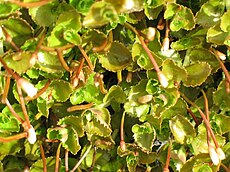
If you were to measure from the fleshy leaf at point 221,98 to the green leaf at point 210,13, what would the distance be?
11 centimetres

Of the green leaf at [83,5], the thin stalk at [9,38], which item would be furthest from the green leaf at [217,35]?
the thin stalk at [9,38]

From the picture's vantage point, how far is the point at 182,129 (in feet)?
2.99

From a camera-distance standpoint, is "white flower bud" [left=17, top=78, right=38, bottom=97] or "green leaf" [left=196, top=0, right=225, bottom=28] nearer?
"white flower bud" [left=17, top=78, right=38, bottom=97]

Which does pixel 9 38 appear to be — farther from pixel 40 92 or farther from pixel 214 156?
pixel 214 156

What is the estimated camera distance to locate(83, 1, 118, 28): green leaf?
28.9 inches

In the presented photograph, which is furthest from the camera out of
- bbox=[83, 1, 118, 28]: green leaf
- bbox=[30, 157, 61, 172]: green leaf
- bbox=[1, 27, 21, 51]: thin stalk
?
bbox=[30, 157, 61, 172]: green leaf

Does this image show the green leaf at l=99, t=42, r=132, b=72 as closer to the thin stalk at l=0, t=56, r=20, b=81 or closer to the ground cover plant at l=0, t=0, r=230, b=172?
the ground cover plant at l=0, t=0, r=230, b=172

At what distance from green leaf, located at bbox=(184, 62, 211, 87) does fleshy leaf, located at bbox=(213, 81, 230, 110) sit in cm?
5

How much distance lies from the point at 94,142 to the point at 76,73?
0.51ft

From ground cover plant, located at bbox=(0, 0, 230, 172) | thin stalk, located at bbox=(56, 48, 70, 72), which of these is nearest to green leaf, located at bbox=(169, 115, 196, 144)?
ground cover plant, located at bbox=(0, 0, 230, 172)

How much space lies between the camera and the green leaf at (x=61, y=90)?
2.88 feet

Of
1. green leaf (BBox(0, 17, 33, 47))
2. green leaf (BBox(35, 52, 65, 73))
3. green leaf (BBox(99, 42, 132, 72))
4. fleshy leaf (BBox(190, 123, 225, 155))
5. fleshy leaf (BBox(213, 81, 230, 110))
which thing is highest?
green leaf (BBox(0, 17, 33, 47))

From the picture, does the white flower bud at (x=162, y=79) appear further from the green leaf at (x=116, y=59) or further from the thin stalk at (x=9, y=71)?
the thin stalk at (x=9, y=71)

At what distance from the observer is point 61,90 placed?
898 millimetres
